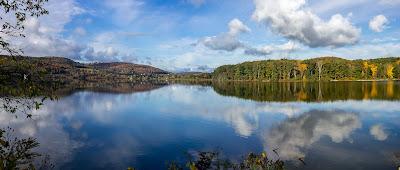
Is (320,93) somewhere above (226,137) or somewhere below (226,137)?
above

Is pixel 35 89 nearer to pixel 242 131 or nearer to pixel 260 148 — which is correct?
pixel 260 148

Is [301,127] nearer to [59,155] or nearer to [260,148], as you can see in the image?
[260,148]

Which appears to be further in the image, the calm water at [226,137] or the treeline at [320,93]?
the treeline at [320,93]

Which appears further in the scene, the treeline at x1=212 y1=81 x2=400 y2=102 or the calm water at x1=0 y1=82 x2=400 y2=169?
the treeline at x1=212 y1=81 x2=400 y2=102

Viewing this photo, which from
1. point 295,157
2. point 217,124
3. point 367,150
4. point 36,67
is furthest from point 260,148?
point 36,67

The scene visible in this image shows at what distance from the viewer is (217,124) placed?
42.0 m

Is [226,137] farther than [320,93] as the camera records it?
No

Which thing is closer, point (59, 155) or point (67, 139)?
point (59, 155)

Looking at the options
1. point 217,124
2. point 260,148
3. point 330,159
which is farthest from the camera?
point 217,124

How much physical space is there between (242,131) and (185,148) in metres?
9.27

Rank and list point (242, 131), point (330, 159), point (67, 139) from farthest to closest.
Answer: point (242, 131)
point (67, 139)
point (330, 159)

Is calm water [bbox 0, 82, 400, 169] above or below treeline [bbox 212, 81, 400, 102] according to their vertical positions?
below

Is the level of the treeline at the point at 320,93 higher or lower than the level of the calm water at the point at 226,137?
higher

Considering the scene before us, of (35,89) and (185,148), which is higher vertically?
(35,89)
